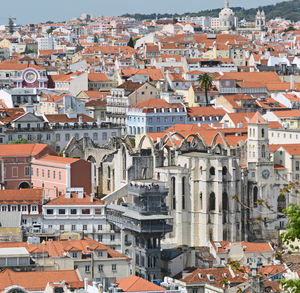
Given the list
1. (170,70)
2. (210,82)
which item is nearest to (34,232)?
(210,82)

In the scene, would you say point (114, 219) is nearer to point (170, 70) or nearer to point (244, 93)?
point (244, 93)

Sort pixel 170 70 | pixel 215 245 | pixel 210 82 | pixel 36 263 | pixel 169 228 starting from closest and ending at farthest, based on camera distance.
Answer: pixel 36 263, pixel 169 228, pixel 215 245, pixel 210 82, pixel 170 70

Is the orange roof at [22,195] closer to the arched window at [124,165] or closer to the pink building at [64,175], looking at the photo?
the pink building at [64,175]

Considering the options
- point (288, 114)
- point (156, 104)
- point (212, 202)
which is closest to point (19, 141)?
point (156, 104)

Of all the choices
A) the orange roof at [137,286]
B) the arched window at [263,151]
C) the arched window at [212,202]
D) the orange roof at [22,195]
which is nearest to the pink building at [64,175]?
the orange roof at [22,195]

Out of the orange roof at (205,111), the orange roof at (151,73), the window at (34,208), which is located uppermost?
the orange roof at (151,73)

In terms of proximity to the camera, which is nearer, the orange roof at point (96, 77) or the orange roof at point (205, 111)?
the orange roof at point (205, 111)
